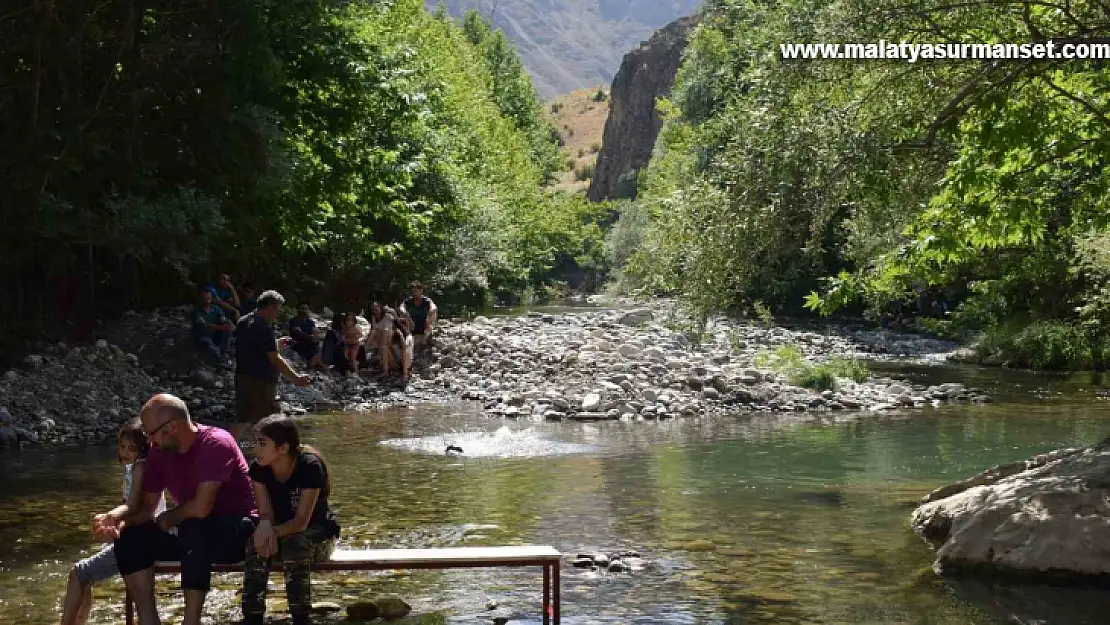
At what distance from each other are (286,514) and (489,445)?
30.8ft

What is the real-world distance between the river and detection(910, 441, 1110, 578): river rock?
29cm

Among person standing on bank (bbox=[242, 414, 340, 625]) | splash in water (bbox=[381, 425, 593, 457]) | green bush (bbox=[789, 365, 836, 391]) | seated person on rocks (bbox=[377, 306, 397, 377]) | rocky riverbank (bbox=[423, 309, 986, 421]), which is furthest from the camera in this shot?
seated person on rocks (bbox=[377, 306, 397, 377])

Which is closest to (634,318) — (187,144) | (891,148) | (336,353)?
(336,353)

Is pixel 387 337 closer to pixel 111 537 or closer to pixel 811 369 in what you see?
pixel 811 369

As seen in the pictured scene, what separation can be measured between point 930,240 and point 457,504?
6.81 meters

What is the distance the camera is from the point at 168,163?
71.2 feet

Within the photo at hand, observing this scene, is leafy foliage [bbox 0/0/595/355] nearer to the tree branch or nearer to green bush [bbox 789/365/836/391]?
green bush [bbox 789/365/836/391]

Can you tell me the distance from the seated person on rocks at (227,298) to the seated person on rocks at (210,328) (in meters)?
0.16

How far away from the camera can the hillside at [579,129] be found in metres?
147

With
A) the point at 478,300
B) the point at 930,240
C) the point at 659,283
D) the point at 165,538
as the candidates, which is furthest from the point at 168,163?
the point at 478,300

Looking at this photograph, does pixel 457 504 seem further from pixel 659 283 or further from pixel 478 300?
pixel 478 300

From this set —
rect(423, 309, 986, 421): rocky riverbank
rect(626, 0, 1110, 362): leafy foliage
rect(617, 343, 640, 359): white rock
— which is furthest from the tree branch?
rect(617, 343, 640, 359): white rock

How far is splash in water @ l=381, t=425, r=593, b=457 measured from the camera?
52.7 ft

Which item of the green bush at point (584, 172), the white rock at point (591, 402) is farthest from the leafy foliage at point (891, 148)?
the green bush at point (584, 172)
